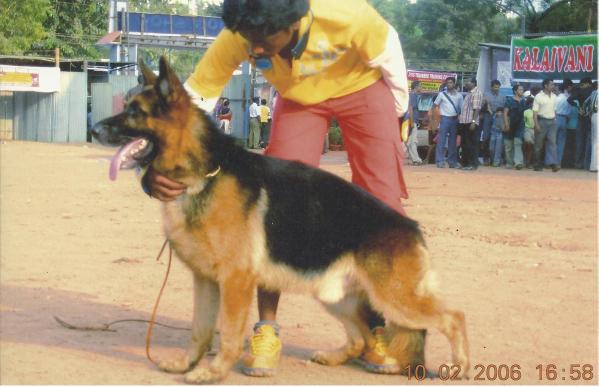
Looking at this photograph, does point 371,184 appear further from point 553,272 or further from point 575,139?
point 575,139

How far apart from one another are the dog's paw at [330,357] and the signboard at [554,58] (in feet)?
65.7

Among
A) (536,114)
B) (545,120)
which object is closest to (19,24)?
(536,114)

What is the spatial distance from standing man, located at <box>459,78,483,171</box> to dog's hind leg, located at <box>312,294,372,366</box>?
1672 centimetres

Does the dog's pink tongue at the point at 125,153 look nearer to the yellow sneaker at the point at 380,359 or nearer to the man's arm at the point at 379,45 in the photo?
the man's arm at the point at 379,45

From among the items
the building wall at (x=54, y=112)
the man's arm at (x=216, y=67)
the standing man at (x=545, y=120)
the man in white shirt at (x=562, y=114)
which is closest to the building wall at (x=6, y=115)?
the building wall at (x=54, y=112)

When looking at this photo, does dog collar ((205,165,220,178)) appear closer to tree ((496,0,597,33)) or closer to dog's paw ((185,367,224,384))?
dog's paw ((185,367,224,384))

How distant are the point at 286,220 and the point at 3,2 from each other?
34.3m

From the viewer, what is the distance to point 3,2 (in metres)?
36.3

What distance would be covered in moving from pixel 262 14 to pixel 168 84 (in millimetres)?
613

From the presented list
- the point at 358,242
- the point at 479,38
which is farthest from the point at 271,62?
the point at 479,38

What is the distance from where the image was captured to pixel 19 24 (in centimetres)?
3794

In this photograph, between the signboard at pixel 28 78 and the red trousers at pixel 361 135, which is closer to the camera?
the red trousers at pixel 361 135

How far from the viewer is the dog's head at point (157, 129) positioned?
4.64 metres

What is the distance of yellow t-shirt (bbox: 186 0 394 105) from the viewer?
5141 millimetres
